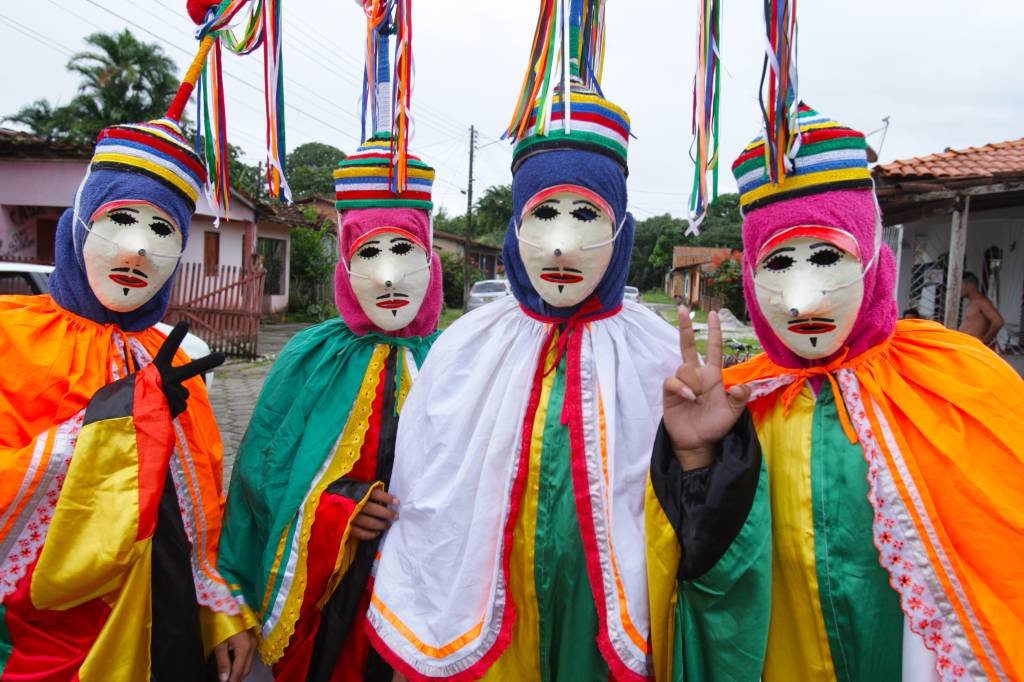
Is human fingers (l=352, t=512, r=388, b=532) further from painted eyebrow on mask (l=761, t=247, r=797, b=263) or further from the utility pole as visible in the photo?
the utility pole

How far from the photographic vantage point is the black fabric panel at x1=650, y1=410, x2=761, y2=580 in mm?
1482

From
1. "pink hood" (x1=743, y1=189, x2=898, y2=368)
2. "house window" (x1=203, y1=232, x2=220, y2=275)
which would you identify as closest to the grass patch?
"house window" (x1=203, y1=232, x2=220, y2=275)

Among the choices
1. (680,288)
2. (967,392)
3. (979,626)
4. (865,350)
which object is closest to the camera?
(979,626)

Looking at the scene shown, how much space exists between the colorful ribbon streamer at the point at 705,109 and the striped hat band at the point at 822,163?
0.19m

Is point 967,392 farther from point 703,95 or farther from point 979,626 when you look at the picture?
point 703,95

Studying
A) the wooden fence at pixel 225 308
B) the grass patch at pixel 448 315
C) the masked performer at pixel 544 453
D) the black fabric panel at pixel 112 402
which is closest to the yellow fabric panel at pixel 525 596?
the masked performer at pixel 544 453

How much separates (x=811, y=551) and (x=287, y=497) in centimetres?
152

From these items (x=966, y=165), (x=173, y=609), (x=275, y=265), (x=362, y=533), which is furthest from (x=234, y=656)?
(x=275, y=265)

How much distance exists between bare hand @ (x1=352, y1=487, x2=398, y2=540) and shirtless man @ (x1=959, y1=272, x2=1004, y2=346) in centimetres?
736

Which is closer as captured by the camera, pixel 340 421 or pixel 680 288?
pixel 340 421

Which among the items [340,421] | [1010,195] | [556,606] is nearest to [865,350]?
[556,606]

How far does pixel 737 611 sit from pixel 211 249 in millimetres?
15640

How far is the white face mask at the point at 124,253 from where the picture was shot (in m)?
1.96

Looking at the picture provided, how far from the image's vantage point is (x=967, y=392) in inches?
60.9
